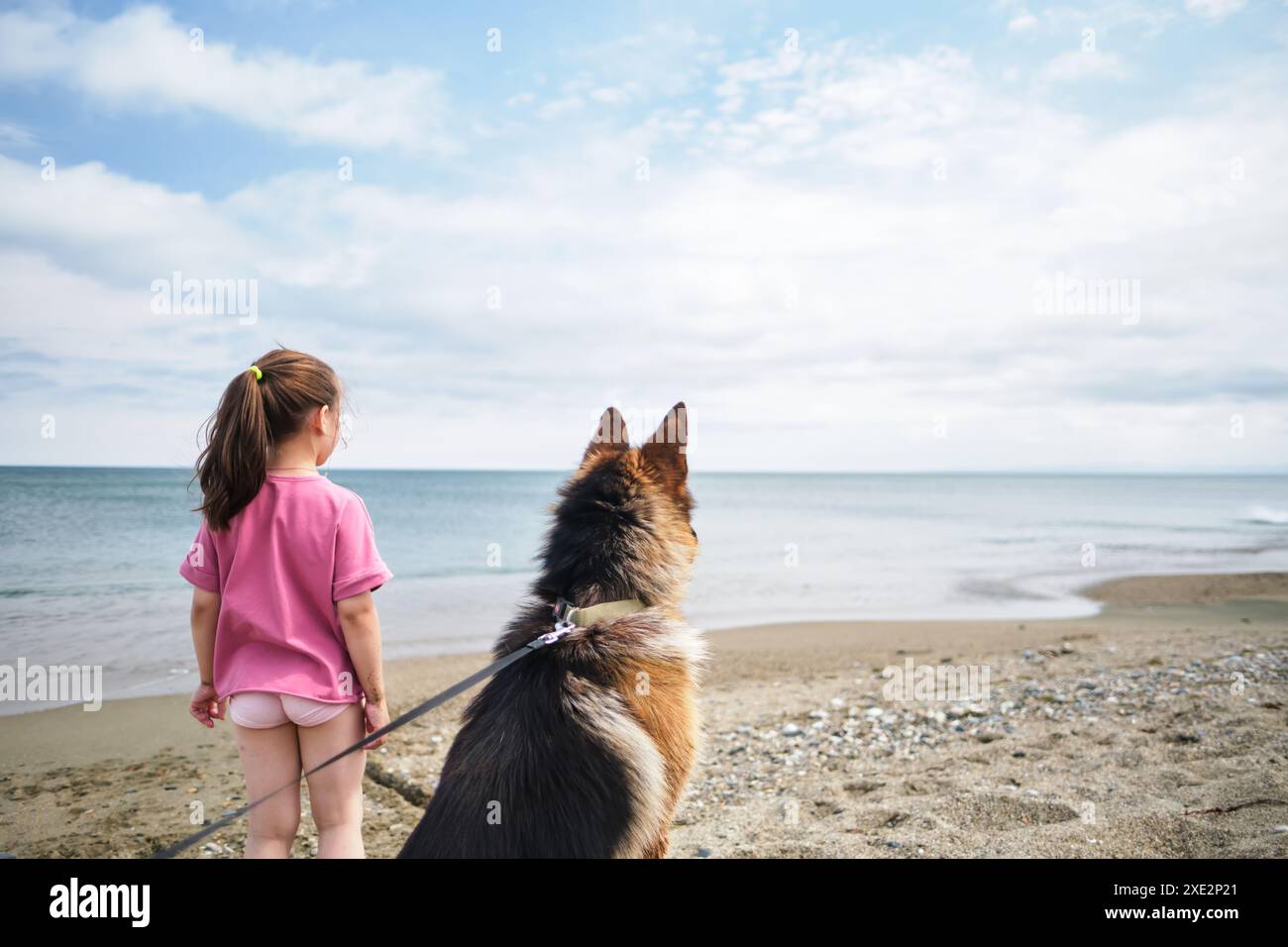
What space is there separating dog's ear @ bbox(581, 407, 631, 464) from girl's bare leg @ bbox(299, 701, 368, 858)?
5.38 ft

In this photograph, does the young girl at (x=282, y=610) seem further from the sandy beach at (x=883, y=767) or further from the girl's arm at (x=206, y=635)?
the sandy beach at (x=883, y=767)

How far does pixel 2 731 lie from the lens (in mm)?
7266

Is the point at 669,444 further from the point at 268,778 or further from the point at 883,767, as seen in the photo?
the point at 883,767

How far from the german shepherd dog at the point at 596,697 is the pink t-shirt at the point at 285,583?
0.64m

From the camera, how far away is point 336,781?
2934 millimetres

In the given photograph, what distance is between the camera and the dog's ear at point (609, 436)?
151 inches

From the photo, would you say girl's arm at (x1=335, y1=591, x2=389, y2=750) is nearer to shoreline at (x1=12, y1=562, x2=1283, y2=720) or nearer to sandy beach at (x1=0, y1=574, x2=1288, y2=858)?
sandy beach at (x1=0, y1=574, x2=1288, y2=858)

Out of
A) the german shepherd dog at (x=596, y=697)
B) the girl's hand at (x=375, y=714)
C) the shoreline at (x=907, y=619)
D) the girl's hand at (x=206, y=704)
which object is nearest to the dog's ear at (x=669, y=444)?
the german shepherd dog at (x=596, y=697)

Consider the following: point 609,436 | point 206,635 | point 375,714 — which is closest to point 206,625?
point 206,635

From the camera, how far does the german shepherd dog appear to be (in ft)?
8.30
